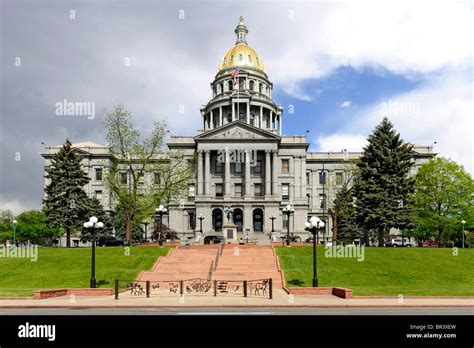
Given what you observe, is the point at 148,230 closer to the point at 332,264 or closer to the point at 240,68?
the point at 240,68

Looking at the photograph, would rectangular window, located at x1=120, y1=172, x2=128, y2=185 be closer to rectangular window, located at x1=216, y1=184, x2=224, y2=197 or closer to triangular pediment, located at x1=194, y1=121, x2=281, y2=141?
triangular pediment, located at x1=194, y1=121, x2=281, y2=141

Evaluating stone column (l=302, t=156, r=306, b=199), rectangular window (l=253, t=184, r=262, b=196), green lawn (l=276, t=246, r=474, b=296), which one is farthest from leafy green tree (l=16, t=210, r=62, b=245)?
green lawn (l=276, t=246, r=474, b=296)

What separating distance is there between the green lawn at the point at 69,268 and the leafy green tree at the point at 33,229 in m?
46.5

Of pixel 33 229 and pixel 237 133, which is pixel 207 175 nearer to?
pixel 237 133

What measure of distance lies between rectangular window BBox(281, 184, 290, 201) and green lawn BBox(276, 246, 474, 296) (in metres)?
34.2

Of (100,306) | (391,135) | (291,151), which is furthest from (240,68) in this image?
(100,306)

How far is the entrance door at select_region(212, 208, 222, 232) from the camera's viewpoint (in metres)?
66.8

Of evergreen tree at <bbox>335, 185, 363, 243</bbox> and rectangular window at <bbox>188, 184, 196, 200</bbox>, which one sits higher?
rectangular window at <bbox>188, 184, 196, 200</bbox>

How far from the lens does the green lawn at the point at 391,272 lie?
77.6 ft

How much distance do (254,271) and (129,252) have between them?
11.6m

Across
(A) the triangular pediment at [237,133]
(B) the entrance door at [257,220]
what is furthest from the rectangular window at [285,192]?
(A) the triangular pediment at [237,133]

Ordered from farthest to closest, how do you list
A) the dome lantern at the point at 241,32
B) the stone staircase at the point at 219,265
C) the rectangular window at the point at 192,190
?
the dome lantern at the point at 241,32 < the rectangular window at the point at 192,190 < the stone staircase at the point at 219,265

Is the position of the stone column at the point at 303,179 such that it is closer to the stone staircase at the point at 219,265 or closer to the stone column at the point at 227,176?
the stone column at the point at 227,176
